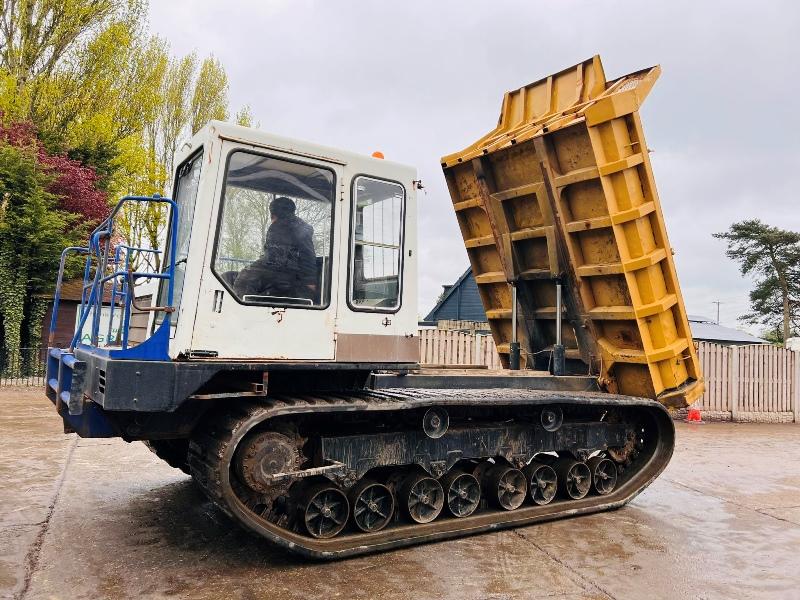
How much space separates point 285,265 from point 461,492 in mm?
2381

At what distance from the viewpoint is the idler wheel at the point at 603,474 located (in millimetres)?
6141

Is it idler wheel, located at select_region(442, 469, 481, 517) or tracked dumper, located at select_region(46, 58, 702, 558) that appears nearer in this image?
tracked dumper, located at select_region(46, 58, 702, 558)

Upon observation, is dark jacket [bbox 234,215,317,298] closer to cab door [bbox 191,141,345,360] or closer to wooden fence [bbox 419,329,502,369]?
cab door [bbox 191,141,345,360]

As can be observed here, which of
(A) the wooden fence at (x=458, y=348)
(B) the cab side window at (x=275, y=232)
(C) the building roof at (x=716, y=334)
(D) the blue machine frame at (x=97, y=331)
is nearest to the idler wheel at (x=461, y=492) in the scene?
(B) the cab side window at (x=275, y=232)

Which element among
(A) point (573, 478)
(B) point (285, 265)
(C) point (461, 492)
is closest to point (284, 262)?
(B) point (285, 265)

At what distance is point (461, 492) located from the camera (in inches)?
208

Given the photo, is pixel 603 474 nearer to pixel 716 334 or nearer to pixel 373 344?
pixel 373 344

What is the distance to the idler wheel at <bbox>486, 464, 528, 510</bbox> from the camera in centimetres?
546

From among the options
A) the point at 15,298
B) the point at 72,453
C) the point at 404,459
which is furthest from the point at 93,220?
the point at 404,459

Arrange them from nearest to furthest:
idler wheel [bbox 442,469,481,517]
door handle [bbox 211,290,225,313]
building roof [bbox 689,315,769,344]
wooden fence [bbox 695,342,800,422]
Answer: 1. door handle [bbox 211,290,225,313]
2. idler wheel [bbox 442,469,481,517]
3. wooden fence [bbox 695,342,800,422]
4. building roof [bbox 689,315,769,344]

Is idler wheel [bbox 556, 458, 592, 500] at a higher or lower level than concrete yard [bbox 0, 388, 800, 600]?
higher

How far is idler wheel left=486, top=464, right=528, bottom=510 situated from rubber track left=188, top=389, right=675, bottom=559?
9 centimetres

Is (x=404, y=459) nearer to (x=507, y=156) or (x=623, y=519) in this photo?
(x=623, y=519)

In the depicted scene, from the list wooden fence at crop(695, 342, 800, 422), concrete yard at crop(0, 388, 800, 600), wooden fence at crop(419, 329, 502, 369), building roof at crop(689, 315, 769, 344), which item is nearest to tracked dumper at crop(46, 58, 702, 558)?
concrete yard at crop(0, 388, 800, 600)
